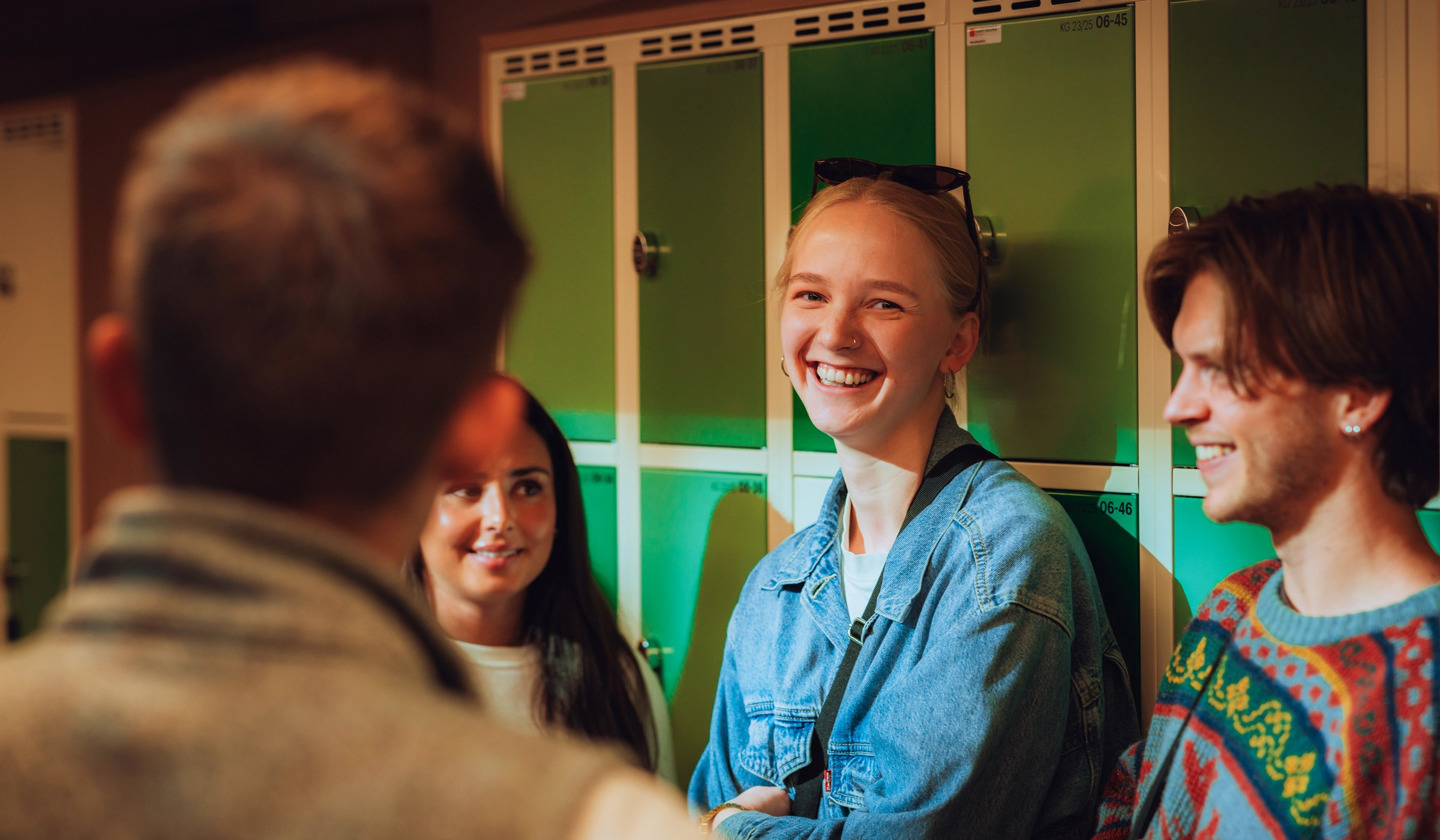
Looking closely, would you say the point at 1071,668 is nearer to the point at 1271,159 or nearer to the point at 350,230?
the point at 1271,159

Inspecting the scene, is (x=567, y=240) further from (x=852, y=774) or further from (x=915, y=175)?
(x=852, y=774)

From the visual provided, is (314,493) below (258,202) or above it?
below

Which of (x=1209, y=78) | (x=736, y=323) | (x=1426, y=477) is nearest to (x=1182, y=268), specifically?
(x=1426, y=477)

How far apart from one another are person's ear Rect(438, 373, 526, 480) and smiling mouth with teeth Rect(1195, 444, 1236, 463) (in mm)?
1012

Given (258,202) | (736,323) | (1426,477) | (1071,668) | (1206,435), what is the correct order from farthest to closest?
(736,323), (1071,668), (1206,435), (1426,477), (258,202)

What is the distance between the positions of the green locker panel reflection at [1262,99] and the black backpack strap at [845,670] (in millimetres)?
363

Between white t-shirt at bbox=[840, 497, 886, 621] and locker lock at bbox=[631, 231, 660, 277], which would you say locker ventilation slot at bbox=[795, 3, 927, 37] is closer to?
locker lock at bbox=[631, 231, 660, 277]

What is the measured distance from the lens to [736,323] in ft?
7.72

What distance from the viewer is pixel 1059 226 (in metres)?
2.02

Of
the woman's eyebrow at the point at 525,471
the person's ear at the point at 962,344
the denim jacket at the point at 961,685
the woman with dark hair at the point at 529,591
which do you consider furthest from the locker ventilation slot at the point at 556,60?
the denim jacket at the point at 961,685

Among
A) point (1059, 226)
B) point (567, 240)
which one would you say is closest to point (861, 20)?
point (1059, 226)

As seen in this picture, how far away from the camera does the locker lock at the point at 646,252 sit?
2.41 m

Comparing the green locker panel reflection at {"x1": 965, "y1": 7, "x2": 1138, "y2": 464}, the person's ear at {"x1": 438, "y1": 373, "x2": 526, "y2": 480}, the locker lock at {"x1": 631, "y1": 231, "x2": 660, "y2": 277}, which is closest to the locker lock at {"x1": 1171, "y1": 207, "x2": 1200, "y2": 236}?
the green locker panel reflection at {"x1": 965, "y1": 7, "x2": 1138, "y2": 464}

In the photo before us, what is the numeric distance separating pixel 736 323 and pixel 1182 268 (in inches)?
38.8
